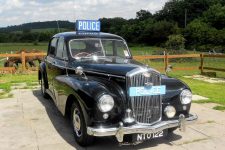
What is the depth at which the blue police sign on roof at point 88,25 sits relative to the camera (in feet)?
26.3

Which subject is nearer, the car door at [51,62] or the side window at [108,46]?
the side window at [108,46]

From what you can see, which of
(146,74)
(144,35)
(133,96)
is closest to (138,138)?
(133,96)

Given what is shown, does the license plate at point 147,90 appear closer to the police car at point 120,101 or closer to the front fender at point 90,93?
the police car at point 120,101

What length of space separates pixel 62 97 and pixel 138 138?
201cm

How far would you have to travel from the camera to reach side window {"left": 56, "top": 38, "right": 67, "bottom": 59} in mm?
7363

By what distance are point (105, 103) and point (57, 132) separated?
178cm

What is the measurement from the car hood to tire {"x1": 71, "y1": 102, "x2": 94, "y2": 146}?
0.82 m

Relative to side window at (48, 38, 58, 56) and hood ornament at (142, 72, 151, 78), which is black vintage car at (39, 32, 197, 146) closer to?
hood ornament at (142, 72, 151, 78)

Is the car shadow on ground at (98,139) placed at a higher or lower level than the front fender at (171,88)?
lower

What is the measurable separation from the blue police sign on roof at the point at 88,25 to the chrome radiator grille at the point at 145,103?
3.14 meters

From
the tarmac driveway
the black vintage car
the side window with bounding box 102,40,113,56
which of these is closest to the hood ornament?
the black vintage car

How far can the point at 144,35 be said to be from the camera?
336 ft

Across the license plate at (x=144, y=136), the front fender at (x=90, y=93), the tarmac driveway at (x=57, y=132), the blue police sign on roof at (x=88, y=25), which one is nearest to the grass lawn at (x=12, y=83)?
the tarmac driveway at (x=57, y=132)

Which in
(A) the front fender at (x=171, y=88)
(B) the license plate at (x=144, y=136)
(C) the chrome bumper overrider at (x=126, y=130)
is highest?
(A) the front fender at (x=171, y=88)
